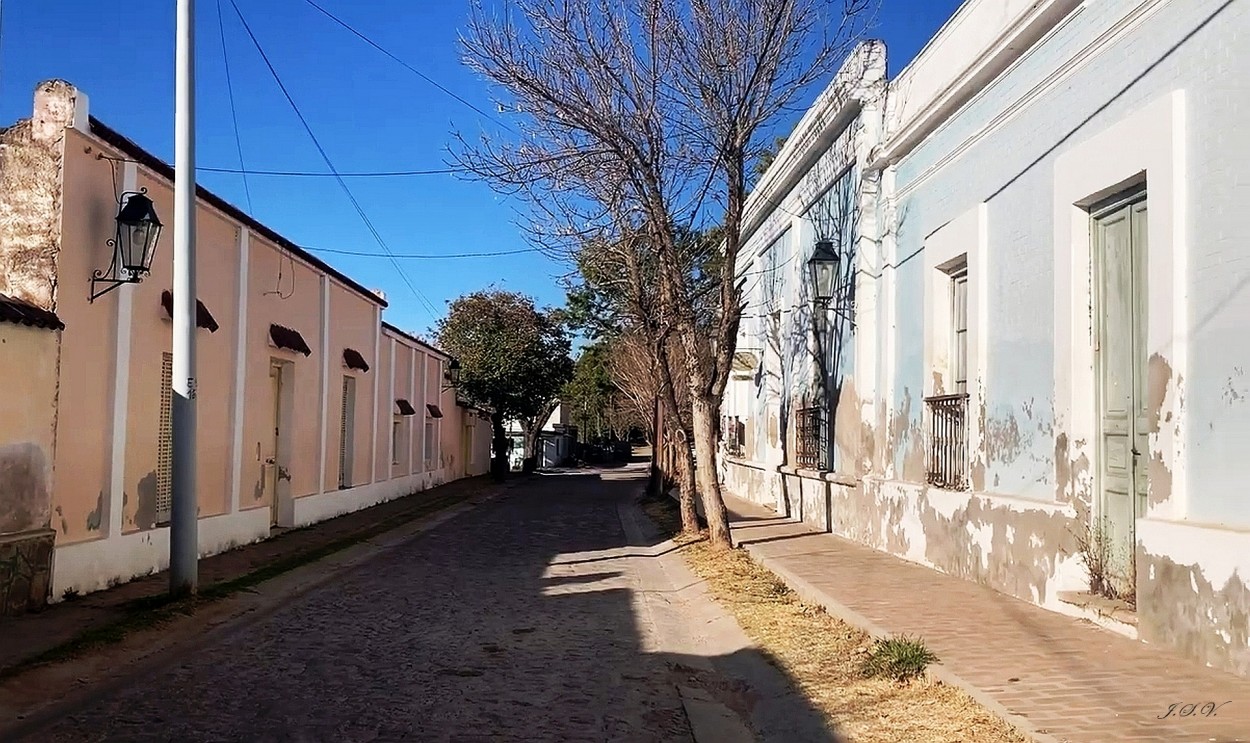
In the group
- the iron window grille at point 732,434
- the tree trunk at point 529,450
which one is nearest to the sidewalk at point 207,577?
the iron window grille at point 732,434

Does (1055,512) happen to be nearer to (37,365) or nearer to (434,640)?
(434,640)

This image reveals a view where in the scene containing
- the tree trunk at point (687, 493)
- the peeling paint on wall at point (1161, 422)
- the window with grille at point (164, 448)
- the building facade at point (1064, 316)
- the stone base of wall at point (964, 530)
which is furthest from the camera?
the tree trunk at point (687, 493)

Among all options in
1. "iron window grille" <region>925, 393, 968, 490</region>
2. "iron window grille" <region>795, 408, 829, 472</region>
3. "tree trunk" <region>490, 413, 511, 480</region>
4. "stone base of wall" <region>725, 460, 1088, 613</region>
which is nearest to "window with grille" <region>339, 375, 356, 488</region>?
"iron window grille" <region>795, 408, 829, 472</region>

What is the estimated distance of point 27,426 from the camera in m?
8.70

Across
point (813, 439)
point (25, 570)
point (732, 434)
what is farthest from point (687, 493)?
point (732, 434)

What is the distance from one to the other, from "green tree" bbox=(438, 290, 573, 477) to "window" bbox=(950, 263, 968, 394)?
29717mm

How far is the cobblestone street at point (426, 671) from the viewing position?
5820 mm

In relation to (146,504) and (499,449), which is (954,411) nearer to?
(146,504)

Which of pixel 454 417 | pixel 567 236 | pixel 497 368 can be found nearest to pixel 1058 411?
pixel 567 236

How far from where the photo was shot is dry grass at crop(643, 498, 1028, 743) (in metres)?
5.55

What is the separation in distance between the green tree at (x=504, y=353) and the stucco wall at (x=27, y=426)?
31419mm

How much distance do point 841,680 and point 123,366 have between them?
24.6ft

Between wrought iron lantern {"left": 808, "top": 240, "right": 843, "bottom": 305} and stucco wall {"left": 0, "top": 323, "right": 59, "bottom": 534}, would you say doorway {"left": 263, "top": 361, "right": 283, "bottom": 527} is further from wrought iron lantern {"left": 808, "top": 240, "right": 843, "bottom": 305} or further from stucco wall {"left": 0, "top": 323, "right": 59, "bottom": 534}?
wrought iron lantern {"left": 808, "top": 240, "right": 843, "bottom": 305}

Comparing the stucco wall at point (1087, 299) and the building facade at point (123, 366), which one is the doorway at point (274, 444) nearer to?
the building facade at point (123, 366)
